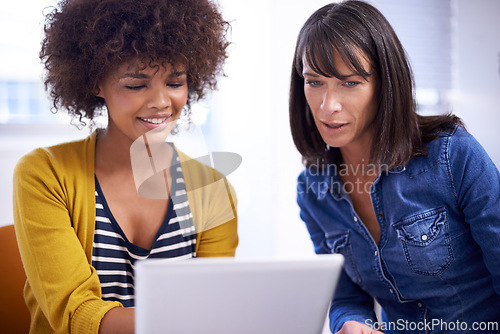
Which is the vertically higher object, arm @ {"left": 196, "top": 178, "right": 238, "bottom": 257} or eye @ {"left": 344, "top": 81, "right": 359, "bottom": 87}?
eye @ {"left": 344, "top": 81, "right": 359, "bottom": 87}

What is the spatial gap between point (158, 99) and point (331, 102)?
1.31 ft

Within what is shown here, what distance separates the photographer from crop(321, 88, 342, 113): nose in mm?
1083

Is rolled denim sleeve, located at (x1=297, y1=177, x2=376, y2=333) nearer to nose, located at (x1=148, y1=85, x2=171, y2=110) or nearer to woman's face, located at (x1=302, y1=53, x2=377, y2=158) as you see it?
woman's face, located at (x1=302, y1=53, x2=377, y2=158)

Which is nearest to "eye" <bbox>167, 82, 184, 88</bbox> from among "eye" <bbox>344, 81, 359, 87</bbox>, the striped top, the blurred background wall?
the striped top

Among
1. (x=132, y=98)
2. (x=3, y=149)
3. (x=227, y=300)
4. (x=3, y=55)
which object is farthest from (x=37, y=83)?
(x=227, y=300)

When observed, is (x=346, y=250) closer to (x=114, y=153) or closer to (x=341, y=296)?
(x=341, y=296)

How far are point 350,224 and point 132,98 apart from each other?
63 centimetres

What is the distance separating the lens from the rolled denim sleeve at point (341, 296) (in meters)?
1.16

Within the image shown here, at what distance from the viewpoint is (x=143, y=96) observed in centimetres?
109

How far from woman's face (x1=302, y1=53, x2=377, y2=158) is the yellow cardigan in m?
0.36

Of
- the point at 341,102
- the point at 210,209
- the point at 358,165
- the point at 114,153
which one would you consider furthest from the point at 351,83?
the point at 114,153

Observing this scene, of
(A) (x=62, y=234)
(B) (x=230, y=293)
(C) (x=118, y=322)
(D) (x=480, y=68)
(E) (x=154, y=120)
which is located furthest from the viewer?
(D) (x=480, y=68)

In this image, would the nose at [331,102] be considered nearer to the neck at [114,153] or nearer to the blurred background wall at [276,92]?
the neck at [114,153]

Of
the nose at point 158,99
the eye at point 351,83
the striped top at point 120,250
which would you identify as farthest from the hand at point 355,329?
the nose at point 158,99
